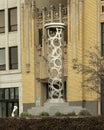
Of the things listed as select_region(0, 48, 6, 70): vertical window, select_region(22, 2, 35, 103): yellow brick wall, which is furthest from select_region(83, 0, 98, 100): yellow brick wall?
select_region(0, 48, 6, 70): vertical window

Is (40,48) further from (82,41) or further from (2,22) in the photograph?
(2,22)

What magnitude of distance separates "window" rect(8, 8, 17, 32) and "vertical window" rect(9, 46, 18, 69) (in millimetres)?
2192

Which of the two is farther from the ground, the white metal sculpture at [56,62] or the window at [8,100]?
the white metal sculpture at [56,62]

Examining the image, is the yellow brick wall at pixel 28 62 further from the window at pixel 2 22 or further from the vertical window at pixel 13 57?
the window at pixel 2 22

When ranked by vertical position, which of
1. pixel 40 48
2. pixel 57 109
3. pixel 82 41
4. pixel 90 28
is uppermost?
pixel 90 28

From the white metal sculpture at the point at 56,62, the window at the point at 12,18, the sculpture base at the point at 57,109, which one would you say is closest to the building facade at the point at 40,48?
the window at the point at 12,18

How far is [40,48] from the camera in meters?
49.8

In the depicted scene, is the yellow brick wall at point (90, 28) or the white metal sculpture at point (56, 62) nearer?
the white metal sculpture at point (56, 62)

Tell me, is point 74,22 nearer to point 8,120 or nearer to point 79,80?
point 79,80

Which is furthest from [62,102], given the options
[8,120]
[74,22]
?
[8,120]

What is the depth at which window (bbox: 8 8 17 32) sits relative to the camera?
5338cm

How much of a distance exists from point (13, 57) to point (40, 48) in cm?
464

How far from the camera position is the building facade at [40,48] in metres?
45.4

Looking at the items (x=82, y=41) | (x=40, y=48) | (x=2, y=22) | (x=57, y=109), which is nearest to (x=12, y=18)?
(x=2, y=22)
